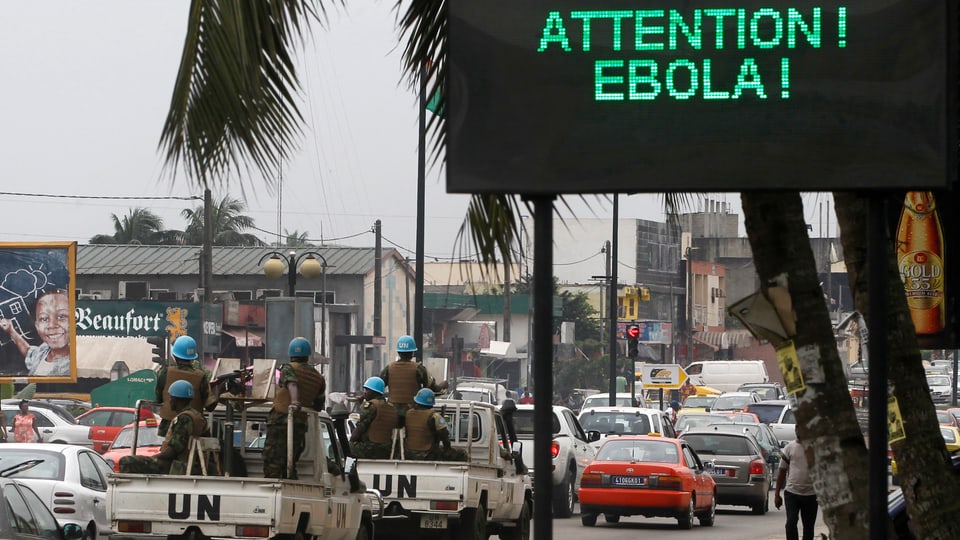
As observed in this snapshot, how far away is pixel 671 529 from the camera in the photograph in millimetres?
25109

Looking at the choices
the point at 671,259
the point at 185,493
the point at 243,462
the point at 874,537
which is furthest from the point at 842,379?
the point at 671,259

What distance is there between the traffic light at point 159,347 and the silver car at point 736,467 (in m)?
28.5

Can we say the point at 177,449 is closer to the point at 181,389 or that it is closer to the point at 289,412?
the point at 181,389

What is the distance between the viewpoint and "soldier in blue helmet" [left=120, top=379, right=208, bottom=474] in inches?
548

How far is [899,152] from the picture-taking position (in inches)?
239

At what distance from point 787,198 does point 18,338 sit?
35964mm

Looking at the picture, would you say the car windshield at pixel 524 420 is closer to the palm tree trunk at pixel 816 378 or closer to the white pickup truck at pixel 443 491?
the white pickup truck at pixel 443 491

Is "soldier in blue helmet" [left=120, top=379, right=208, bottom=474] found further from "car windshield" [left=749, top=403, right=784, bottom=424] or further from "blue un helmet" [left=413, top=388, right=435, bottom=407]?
"car windshield" [left=749, top=403, right=784, bottom=424]

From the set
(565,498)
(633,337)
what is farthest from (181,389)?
(633,337)

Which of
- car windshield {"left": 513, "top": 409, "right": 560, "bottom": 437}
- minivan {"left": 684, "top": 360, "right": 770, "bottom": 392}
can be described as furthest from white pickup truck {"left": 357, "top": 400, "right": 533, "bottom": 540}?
minivan {"left": 684, "top": 360, "right": 770, "bottom": 392}

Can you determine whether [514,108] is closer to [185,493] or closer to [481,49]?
[481,49]

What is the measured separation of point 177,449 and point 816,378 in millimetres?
7310

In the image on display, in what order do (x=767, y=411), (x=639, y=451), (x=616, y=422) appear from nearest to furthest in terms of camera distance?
1. (x=639, y=451)
2. (x=616, y=422)
3. (x=767, y=411)

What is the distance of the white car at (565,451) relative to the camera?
2572 cm
